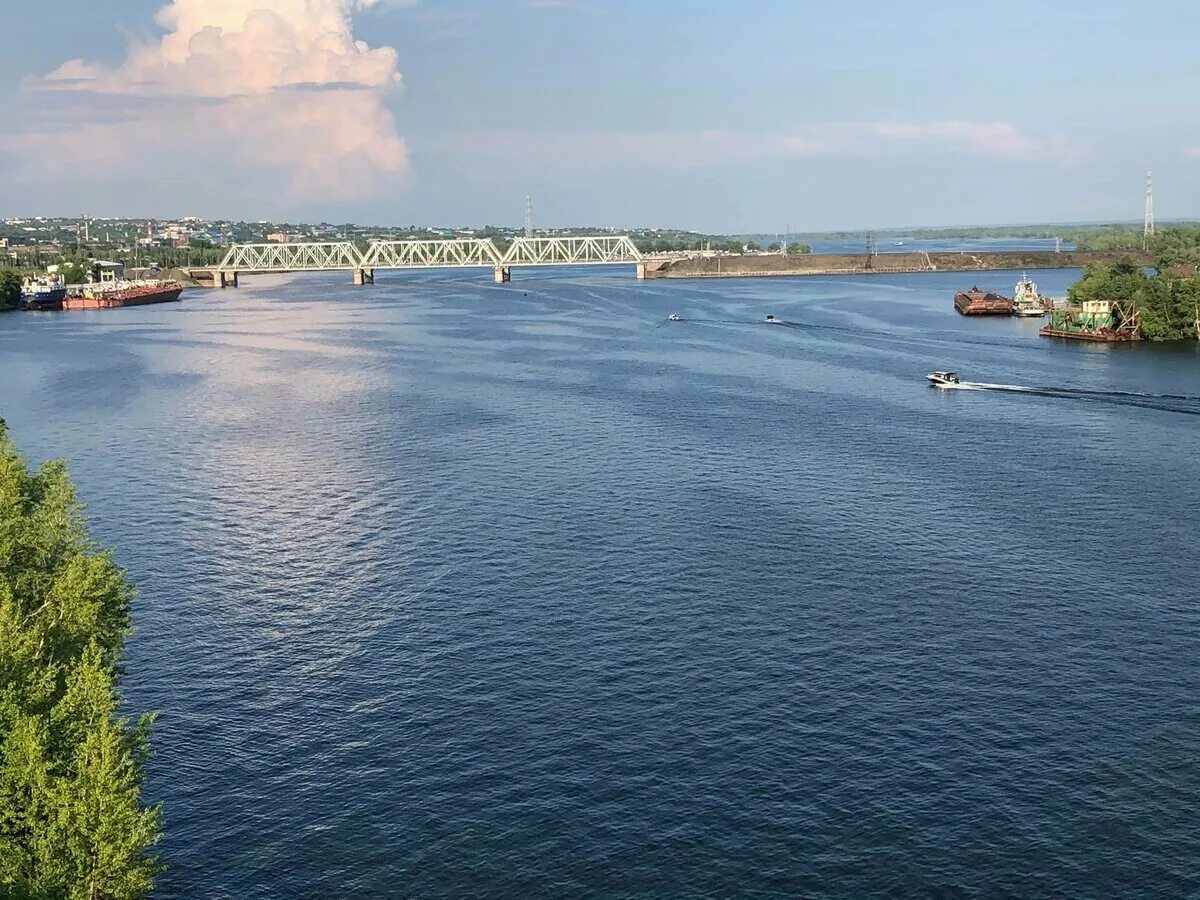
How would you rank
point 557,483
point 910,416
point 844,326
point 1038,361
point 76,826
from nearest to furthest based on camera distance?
1. point 76,826
2. point 557,483
3. point 910,416
4. point 1038,361
5. point 844,326

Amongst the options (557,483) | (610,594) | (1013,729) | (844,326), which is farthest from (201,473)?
(844,326)

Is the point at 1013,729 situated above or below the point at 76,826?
below

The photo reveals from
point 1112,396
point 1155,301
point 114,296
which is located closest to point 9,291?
point 114,296

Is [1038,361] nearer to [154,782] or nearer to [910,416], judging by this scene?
[910,416]

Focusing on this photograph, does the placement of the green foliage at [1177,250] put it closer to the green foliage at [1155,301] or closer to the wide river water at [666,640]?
Answer: the green foliage at [1155,301]

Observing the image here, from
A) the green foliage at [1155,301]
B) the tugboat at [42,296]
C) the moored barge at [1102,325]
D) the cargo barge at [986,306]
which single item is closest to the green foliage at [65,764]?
the moored barge at [1102,325]

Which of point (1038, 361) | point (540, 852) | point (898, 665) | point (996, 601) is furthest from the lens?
point (1038, 361)

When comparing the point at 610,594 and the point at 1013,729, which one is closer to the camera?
the point at 1013,729
